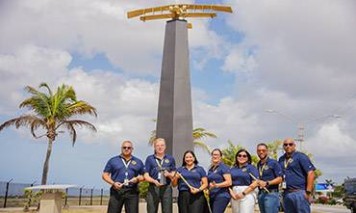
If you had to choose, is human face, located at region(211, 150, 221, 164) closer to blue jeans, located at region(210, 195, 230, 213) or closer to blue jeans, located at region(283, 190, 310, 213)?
blue jeans, located at region(210, 195, 230, 213)

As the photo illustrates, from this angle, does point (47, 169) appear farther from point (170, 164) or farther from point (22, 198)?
point (170, 164)

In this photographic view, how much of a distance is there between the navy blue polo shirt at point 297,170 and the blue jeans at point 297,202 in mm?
103

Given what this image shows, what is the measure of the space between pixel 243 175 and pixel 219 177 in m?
0.36

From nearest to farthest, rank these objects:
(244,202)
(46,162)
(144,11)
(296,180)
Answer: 1. (244,202)
2. (296,180)
3. (144,11)
4. (46,162)

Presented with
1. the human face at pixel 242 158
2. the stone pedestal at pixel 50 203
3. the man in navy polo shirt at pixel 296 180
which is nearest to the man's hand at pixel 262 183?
the man in navy polo shirt at pixel 296 180

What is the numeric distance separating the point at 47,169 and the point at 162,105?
7.14 m

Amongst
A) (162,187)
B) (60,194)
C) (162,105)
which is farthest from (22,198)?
(162,187)

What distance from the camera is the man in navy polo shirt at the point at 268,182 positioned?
259 inches

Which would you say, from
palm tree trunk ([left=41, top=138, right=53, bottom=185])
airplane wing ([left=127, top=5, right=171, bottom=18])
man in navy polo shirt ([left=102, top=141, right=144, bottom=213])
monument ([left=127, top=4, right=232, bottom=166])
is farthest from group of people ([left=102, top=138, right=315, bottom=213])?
palm tree trunk ([left=41, top=138, right=53, bottom=185])

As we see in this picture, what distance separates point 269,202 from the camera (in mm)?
6582

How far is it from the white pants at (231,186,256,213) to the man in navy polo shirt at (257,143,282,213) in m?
0.23

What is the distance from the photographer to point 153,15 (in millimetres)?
14883

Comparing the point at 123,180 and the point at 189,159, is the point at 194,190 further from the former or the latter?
the point at 123,180

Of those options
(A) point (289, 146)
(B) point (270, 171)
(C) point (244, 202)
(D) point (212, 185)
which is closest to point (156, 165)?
(D) point (212, 185)
